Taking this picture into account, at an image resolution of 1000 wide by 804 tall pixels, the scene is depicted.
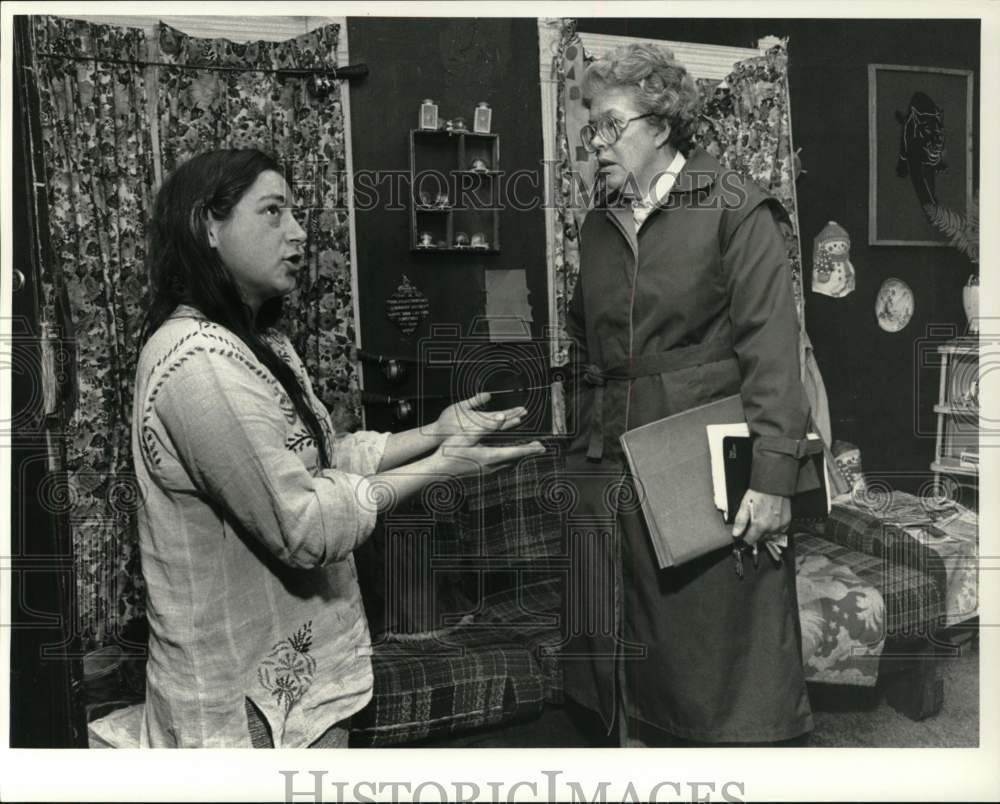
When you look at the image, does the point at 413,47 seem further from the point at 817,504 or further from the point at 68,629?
the point at 68,629

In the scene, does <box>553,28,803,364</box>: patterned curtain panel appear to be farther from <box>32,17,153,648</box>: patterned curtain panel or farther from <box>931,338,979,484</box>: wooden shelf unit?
<box>32,17,153,648</box>: patterned curtain panel

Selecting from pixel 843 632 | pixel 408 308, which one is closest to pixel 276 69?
pixel 408 308

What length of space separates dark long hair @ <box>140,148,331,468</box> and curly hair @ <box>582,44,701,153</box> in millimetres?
741

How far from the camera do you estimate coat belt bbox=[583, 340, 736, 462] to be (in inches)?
77.1

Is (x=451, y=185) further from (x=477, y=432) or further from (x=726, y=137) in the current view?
(x=726, y=137)

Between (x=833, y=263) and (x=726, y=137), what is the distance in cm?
40

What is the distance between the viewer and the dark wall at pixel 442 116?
2.06 m

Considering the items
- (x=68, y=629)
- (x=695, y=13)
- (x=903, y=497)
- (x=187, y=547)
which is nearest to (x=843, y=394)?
(x=903, y=497)

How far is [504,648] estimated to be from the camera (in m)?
2.15

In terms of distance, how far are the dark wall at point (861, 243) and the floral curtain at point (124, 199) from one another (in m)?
0.80

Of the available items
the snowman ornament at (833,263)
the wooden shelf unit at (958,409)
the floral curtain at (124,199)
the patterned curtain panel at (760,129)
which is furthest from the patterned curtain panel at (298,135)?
the wooden shelf unit at (958,409)

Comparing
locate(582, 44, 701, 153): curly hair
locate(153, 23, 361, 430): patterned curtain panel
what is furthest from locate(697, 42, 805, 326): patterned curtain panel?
locate(153, 23, 361, 430): patterned curtain panel

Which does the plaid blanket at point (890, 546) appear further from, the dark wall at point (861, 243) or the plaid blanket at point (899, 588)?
the dark wall at point (861, 243)

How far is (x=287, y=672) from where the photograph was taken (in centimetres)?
173
